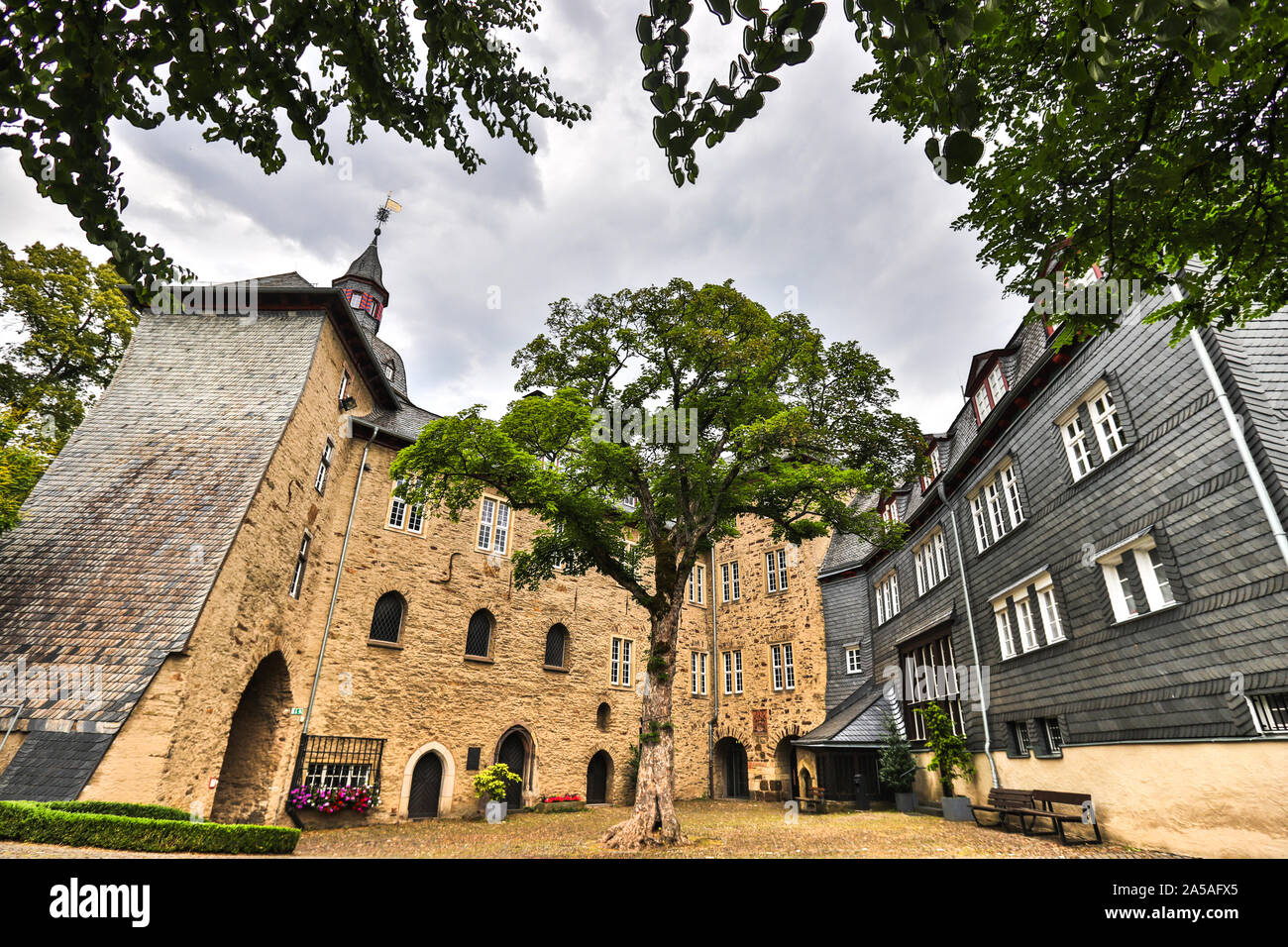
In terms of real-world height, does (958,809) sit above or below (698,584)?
below

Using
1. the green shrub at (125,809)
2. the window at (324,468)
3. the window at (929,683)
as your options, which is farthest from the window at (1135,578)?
the window at (324,468)

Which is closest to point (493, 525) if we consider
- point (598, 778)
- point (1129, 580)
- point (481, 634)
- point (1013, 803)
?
point (481, 634)

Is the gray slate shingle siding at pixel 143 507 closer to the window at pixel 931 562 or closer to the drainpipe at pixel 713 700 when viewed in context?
the drainpipe at pixel 713 700

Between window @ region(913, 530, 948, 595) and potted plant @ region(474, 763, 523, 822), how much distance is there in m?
13.4

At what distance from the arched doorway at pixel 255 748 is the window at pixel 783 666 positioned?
56.3ft

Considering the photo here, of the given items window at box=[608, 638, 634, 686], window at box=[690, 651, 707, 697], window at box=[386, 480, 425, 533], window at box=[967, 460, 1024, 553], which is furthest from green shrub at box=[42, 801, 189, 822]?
window at box=[690, 651, 707, 697]

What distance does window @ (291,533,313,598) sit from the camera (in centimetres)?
1608

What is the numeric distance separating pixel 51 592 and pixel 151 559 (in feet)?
6.01

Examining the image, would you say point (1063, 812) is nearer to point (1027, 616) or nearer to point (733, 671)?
point (1027, 616)

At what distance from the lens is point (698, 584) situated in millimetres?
28156

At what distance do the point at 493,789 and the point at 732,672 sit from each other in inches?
469

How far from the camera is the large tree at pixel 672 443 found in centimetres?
1358

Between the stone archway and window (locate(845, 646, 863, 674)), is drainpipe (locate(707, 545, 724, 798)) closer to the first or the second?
window (locate(845, 646, 863, 674))

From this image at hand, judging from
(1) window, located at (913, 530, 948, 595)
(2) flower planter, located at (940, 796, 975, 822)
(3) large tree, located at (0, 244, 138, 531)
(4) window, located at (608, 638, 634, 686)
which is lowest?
(2) flower planter, located at (940, 796, 975, 822)
